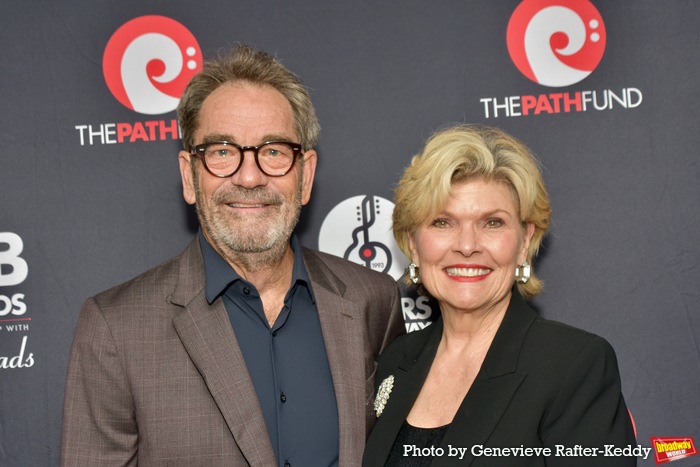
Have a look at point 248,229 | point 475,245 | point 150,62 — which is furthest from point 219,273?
point 150,62

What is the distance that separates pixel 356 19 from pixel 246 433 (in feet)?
5.68

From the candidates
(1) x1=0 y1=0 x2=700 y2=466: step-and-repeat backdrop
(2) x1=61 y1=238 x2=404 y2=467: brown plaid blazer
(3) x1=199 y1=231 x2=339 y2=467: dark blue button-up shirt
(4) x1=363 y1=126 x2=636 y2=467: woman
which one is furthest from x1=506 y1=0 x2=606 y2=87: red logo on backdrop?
(2) x1=61 y1=238 x2=404 y2=467: brown plaid blazer

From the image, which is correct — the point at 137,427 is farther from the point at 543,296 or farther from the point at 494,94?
the point at 494,94

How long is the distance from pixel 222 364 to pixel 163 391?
0.60 feet

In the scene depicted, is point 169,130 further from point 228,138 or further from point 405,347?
point 405,347

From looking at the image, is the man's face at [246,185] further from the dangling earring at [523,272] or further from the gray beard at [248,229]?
the dangling earring at [523,272]

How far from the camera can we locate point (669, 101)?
9.52 ft

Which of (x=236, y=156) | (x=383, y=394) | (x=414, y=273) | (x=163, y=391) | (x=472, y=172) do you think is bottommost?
(x=383, y=394)

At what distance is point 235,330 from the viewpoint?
7.16 feet

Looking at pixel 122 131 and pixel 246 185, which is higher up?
pixel 122 131

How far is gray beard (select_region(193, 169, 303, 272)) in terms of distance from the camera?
2.22 m

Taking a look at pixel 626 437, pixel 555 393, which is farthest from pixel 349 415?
pixel 626 437

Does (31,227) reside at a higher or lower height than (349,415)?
higher

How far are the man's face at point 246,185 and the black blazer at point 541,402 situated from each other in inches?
28.2
